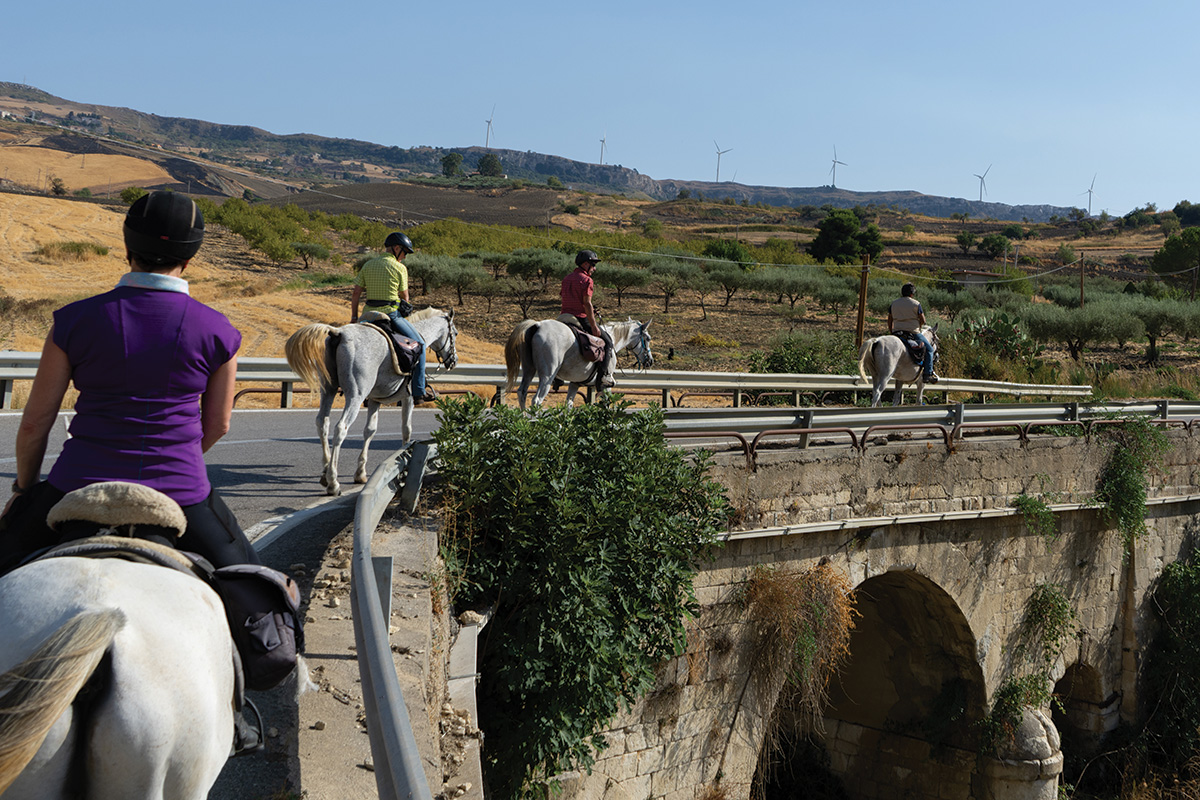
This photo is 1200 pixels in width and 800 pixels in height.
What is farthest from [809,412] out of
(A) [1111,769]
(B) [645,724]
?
(A) [1111,769]

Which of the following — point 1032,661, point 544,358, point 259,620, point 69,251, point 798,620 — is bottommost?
point 1032,661

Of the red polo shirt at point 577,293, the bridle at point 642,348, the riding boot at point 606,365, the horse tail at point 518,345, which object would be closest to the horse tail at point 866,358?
the bridle at point 642,348

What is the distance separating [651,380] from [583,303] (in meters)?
3.90

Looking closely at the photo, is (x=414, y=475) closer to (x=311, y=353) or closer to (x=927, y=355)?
(x=311, y=353)

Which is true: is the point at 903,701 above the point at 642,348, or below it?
below

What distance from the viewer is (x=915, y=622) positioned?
1408 centimetres

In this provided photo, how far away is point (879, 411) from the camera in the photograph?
13.3 meters

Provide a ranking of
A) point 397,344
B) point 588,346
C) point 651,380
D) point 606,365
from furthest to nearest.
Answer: point 651,380
point 606,365
point 588,346
point 397,344

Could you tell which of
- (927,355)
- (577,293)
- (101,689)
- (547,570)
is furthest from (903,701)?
(101,689)

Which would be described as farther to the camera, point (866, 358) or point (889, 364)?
point (866, 358)

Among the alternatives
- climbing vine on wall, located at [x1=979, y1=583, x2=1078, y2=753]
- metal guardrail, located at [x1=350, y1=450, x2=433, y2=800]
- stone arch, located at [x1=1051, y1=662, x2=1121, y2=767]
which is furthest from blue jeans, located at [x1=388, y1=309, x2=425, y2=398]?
stone arch, located at [x1=1051, y1=662, x2=1121, y2=767]

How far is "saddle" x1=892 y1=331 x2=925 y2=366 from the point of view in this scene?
17.8 meters

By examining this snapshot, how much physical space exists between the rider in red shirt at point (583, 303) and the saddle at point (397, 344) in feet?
11.1

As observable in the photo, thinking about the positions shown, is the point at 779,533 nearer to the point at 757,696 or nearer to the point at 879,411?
the point at 757,696
